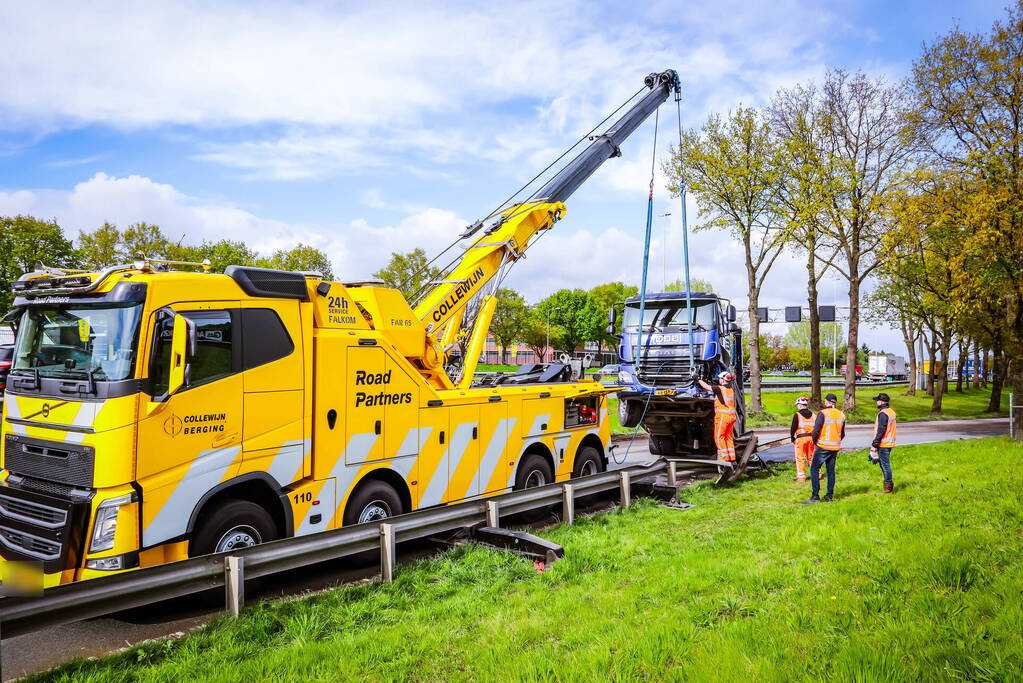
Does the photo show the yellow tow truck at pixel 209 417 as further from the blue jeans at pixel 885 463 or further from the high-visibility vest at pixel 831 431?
the blue jeans at pixel 885 463

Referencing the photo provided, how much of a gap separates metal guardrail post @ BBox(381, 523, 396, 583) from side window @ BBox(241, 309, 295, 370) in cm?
201

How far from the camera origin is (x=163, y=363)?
18.8 feet

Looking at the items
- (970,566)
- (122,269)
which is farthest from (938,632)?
(122,269)

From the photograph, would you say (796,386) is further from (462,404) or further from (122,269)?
(122,269)

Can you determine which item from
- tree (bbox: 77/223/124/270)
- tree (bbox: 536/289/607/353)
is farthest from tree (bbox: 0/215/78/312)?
tree (bbox: 536/289/607/353)

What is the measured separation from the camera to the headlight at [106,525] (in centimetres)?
Answer: 534

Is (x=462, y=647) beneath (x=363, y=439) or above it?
beneath

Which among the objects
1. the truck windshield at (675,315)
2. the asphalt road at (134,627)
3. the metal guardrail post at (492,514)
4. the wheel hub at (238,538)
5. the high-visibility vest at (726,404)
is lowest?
the asphalt road at (134,627)

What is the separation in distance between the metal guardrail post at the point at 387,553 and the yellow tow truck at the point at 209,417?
2.54 feet

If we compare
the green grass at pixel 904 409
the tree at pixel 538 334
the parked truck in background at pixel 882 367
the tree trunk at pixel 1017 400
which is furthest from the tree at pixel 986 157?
the parked truck in background at pixel 882 367

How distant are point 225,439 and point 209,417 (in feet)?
0.85

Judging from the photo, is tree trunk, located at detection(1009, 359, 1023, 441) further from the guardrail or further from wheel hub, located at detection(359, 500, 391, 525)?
wheel hub, located at detection(359, 500, 391, 525)

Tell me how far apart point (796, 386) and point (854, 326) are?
24.2m

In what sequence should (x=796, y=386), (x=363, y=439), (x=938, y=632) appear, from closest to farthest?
(x=938, y=632) → (x=363, y=439) → (x=796, y=386)
